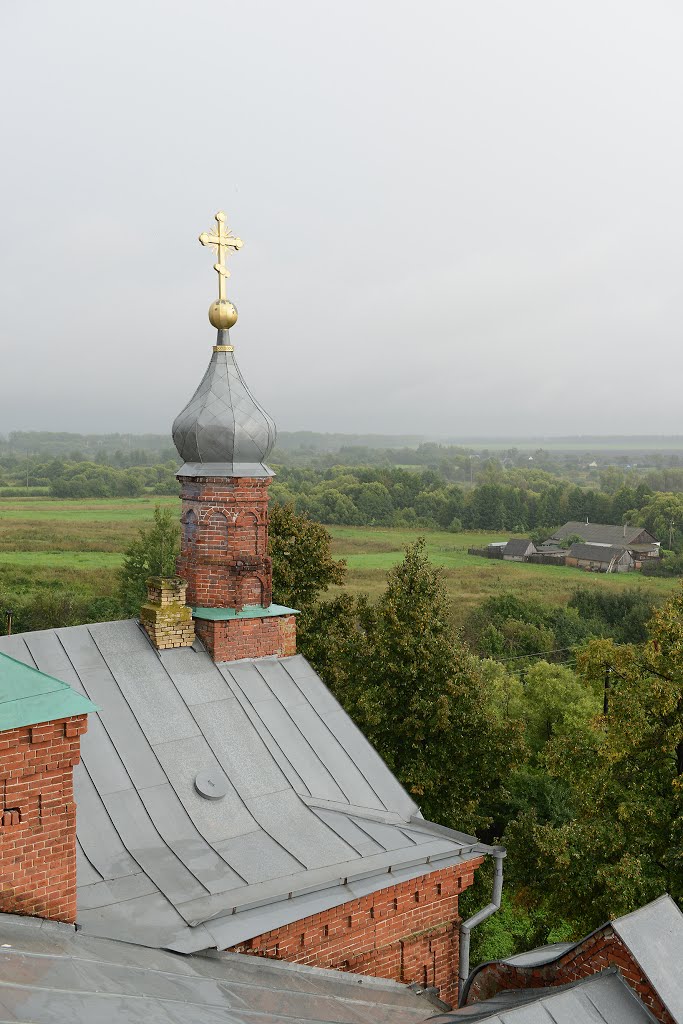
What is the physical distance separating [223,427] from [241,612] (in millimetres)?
2819

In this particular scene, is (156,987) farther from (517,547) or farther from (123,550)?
(517,547)

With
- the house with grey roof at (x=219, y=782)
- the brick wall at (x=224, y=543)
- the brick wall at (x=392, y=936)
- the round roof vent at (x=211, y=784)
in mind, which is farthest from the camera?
the brick wall at (x=224, y=543)

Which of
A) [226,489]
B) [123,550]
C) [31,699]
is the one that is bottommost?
[123,550]

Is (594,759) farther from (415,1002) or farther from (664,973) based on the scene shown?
(664,973)

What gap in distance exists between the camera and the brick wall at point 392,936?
8.45 m

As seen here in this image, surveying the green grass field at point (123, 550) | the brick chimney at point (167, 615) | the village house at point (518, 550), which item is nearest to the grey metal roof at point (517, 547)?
the village house at point (518, 550)

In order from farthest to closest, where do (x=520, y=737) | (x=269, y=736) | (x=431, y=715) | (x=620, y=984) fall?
(x=520, y=737) → (x=431, y=715) → (x=269, y=736) → (x=620, y=984)

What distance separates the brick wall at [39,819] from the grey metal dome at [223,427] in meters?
6.79

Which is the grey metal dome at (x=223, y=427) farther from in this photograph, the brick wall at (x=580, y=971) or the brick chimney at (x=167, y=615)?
the brick wall at (x=580, y=971)

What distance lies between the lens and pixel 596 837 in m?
12.2

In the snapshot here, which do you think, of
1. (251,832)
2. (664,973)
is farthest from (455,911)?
(664,973)

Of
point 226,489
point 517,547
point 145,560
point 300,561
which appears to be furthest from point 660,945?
point 517,547

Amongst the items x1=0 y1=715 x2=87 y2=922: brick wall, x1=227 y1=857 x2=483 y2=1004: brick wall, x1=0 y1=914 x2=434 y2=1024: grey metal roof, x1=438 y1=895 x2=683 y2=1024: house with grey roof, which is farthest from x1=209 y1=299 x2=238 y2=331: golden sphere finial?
x1=438 y1=895 x2=683 y2=1024: house with grey roof

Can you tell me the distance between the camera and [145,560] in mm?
37625
